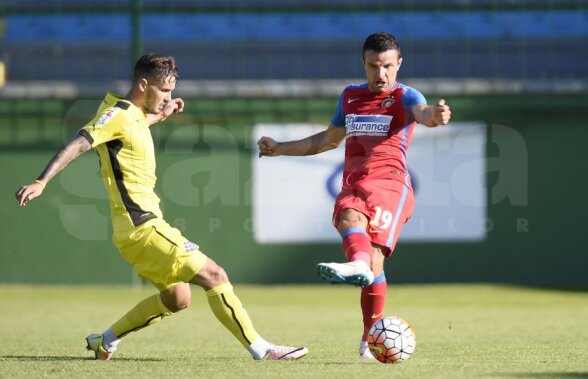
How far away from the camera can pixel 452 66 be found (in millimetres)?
14977

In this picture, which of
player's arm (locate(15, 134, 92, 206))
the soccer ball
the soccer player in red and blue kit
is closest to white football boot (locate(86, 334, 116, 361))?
player's arm (locate(15, 134, 92, 206))

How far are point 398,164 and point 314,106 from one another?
25.9ft

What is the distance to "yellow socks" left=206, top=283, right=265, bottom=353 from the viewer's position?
251 inches

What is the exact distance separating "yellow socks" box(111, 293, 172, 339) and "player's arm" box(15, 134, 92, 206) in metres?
1.11

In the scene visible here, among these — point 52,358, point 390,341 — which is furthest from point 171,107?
point 390,341

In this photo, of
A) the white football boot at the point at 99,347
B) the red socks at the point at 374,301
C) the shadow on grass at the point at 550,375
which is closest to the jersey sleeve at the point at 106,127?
the white football boot at the point at 99,347

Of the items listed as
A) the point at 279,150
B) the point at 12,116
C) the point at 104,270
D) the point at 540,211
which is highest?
the point at 279,150

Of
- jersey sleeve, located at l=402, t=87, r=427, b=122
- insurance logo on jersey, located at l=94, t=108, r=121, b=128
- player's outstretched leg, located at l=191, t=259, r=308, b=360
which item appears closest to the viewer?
insurance logo on jersey, located at l=94, t=108, r=121, b=128

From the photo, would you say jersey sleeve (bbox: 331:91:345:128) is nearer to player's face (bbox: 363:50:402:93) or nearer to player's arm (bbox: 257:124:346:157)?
player's arm (bbox: 257:124:346:157)

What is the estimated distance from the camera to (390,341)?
6133mm

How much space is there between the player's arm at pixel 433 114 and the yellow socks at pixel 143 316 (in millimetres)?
1929

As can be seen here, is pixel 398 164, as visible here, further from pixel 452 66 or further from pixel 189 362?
pixel 452 66

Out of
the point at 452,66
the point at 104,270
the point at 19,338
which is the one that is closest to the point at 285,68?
the point at 452,66

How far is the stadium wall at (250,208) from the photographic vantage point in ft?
46.5
